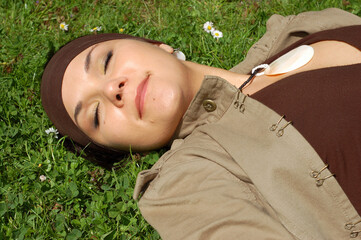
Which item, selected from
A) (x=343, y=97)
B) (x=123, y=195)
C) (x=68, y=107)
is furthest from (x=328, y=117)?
(x=68, y=107)

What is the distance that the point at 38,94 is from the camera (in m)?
3.95

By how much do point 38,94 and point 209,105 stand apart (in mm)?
1858

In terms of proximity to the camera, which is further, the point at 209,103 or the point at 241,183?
the point at 209,103

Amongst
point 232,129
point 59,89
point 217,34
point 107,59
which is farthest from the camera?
point 217,34

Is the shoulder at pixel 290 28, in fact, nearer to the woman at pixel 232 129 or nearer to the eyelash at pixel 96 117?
the woman at pixel 232 129

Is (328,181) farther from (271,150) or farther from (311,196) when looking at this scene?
(271,150)

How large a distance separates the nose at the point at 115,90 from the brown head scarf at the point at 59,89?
0.51 meters

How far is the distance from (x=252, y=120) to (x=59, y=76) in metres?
1.45

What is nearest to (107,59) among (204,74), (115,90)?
(115,90)

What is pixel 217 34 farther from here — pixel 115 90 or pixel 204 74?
pixel 115 90

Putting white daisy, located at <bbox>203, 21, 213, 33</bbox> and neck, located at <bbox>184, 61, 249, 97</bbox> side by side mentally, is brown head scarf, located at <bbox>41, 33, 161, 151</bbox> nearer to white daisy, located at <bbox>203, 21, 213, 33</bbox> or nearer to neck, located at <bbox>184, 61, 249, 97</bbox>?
neck, located at <bbox>184, 61, 249, 97</bbox>

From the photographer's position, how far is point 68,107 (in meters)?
3.13

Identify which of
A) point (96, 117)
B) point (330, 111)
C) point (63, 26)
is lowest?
point (63, 26)

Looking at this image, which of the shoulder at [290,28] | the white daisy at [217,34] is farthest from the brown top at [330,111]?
the white daisy at [217,34]
